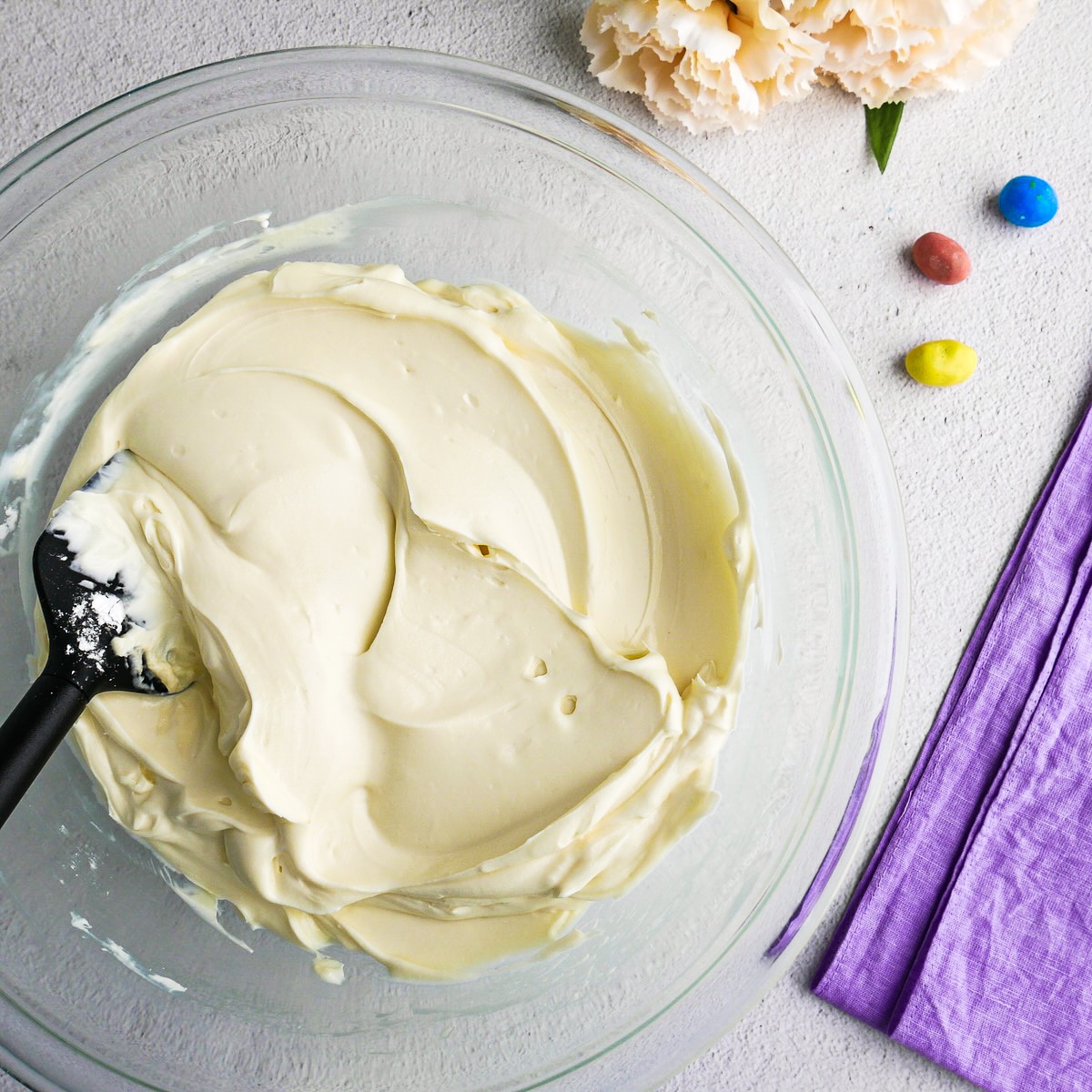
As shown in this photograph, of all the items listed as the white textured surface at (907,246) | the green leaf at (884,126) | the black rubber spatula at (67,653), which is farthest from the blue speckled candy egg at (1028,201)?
the black rubber spatula at (67,653)

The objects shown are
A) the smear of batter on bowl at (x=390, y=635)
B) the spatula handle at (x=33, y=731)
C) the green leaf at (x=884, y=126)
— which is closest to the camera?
the spatula handle at (x=33, y=731)

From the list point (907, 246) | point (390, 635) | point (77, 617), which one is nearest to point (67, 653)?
point (77, 617)

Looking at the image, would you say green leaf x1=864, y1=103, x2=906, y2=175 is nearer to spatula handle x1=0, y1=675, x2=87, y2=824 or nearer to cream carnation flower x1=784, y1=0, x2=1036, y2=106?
cream carnation flower x1=784, y1=0, x2=1036, y2=106

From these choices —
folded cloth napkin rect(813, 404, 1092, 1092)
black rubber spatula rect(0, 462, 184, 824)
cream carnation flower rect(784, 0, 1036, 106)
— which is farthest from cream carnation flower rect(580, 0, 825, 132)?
black rubber spatula rect(0, 462, 184, 824)

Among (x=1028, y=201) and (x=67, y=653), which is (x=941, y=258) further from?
(x=67, y=653)

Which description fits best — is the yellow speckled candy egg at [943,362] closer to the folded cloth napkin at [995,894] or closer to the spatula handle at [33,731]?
the folded cloth napkin at [995,894]

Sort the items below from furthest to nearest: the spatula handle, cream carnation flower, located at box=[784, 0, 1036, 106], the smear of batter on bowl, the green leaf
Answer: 1. the green leaf
2. cream carnation flower, located at box=[784, 0, 1036, 106]
3. the smear of batter on bowl
4. the spatula handle
